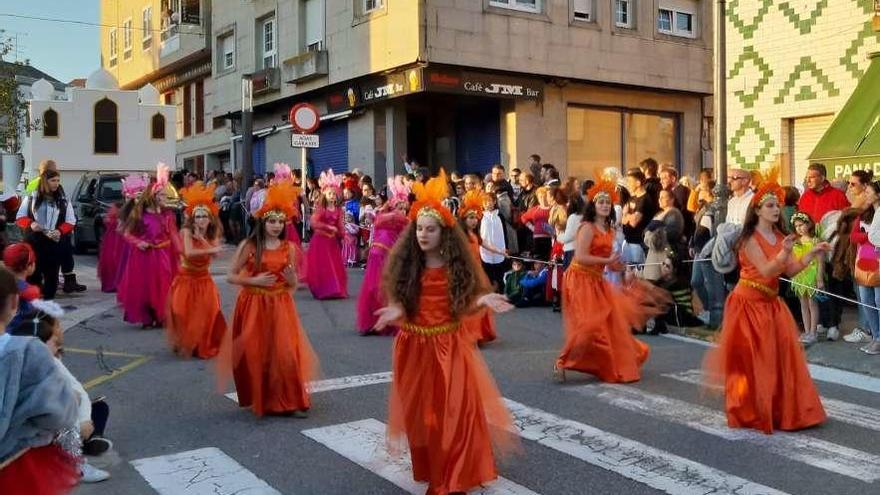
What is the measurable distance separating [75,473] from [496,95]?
19458 millimetres

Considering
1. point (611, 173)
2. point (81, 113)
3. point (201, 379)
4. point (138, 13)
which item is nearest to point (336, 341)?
point (201, 379)

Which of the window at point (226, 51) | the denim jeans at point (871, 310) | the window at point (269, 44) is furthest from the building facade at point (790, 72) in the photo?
the window at point (226, 51)

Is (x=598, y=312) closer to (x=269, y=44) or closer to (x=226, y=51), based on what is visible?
(x=269, y=44)

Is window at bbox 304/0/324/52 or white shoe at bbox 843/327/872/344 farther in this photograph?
window at bbox 304/0/324/52

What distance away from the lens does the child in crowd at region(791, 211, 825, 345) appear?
396 inches

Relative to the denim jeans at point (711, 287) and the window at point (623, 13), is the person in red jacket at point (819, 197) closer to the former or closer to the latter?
the denim jeans at point (711, 287)

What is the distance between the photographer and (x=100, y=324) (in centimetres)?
1210

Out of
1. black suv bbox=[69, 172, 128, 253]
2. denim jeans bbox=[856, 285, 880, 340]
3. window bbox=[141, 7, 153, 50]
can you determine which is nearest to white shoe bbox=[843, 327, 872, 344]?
denim jeans bbox=[856, 285, 880, 340]

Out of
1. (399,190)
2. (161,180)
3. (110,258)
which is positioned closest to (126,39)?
(110,258)

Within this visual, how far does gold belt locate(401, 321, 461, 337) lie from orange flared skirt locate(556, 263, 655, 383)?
3.03 m

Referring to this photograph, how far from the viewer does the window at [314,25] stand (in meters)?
25.6

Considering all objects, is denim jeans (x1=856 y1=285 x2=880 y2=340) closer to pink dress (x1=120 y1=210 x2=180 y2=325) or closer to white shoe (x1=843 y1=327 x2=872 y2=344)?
white shoe (x1=843 y1=327 x2=872 y2=344)

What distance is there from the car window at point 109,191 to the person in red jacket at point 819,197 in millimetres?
15047

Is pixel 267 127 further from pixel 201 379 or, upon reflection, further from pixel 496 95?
pixel 201 379
